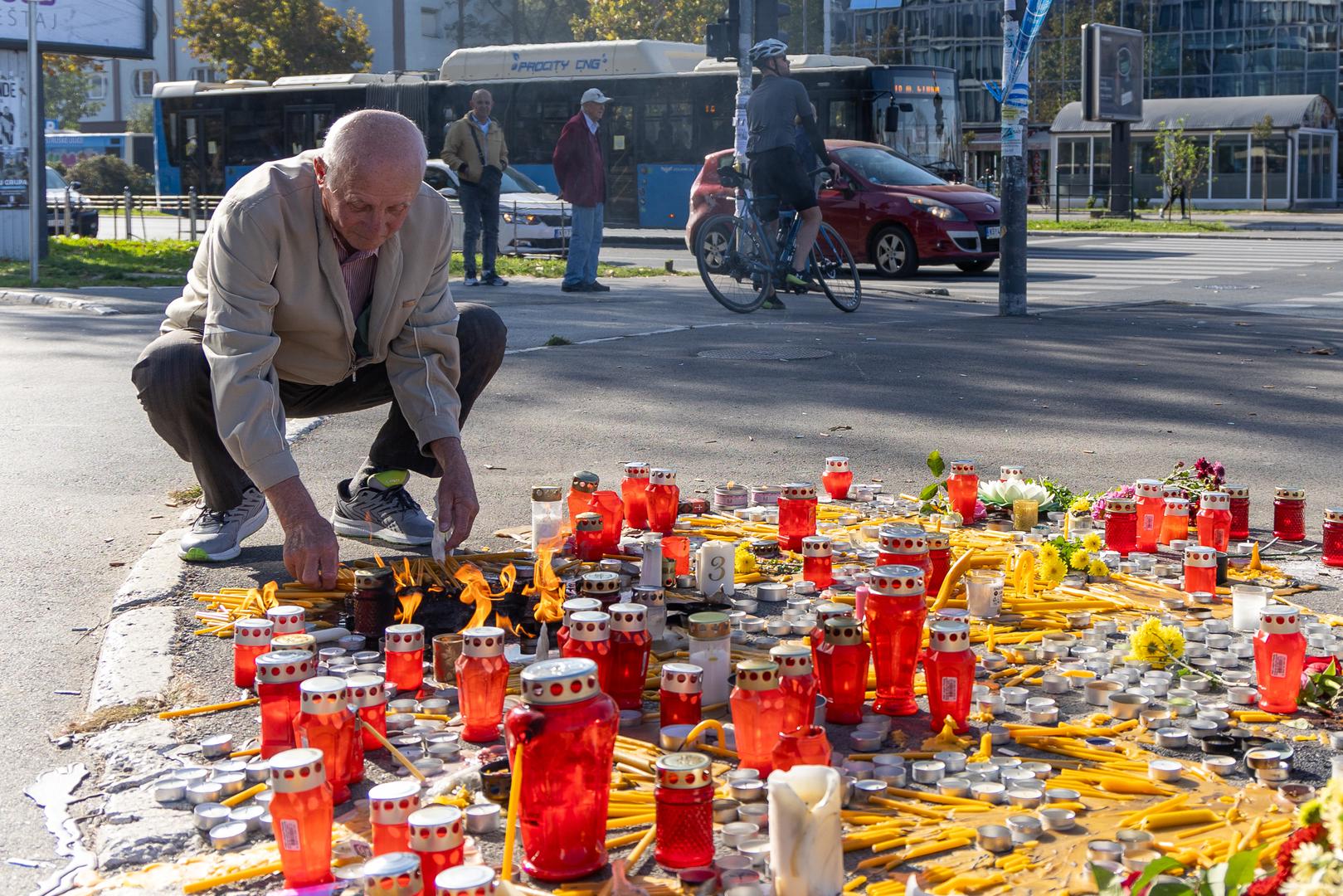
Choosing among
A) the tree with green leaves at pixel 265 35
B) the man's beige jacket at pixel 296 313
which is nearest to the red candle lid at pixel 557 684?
the man's beige jacket at pixel 296 313

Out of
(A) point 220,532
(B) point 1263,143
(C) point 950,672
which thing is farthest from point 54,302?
(B) point 1263,143

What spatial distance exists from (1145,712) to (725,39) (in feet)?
50.9

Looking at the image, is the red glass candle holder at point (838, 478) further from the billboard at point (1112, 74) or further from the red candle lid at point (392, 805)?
the billboard at point (1112, 74)

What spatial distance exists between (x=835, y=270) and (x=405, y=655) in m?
10.5

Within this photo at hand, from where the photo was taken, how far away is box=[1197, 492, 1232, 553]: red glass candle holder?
15.6 feet

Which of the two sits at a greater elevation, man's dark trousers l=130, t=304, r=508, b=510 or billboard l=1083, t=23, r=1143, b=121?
billboard l=1083, t=23, r=1143, b=121

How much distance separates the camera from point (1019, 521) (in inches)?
207

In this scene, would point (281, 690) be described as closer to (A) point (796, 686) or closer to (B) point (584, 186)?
(A) point (796, 686)

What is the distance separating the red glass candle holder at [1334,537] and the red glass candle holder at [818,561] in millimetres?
1638

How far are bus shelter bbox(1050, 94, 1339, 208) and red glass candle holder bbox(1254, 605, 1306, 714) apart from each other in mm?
45695

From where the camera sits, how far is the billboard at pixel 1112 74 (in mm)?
39219

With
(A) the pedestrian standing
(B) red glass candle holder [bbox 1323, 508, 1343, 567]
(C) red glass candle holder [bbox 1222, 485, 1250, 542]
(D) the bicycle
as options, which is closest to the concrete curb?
(A) the pedestrian standing

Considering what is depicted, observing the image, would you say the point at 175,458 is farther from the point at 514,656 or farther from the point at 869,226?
the point at 869,226

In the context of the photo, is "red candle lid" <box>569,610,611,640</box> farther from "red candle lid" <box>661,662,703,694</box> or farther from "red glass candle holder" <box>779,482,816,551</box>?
"red glass candle holder" <box>779,482,816,551</box>
